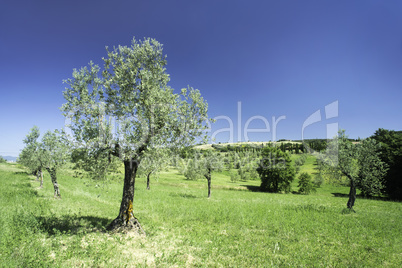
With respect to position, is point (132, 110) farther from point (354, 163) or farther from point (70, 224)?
point (354, 163)

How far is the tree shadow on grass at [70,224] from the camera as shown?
1319cm

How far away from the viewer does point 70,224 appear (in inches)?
576

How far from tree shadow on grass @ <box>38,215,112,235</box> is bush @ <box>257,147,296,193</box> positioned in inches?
2508

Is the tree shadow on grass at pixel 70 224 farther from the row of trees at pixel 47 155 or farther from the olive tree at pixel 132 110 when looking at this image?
the row of trees at pixel 47 155

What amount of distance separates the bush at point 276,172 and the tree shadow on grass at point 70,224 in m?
63.7

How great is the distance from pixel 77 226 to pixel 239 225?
1456 centimetres

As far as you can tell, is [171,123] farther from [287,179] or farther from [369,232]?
[287,179]

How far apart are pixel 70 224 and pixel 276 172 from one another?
66.3m

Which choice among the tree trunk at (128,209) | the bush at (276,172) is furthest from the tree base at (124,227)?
the bush at (276,172)

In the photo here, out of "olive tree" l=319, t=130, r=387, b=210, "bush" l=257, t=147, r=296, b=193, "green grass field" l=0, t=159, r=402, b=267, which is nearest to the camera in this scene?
"green grass field" l=0, t=159, r=402, b=267

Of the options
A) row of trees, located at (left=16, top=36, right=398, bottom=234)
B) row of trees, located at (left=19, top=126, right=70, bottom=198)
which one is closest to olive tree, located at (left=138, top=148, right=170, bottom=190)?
row of trees, located at (left=16, top=36, right=398, bottom=234)

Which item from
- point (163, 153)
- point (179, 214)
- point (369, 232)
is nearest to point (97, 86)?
point (163, 153)

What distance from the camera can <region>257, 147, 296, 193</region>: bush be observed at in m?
66.9

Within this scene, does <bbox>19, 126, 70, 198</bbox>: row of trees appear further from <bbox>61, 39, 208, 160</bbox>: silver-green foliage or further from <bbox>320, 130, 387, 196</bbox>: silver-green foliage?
<bbox>320, 130, 387, 196</bbox>: silver-green foliage
